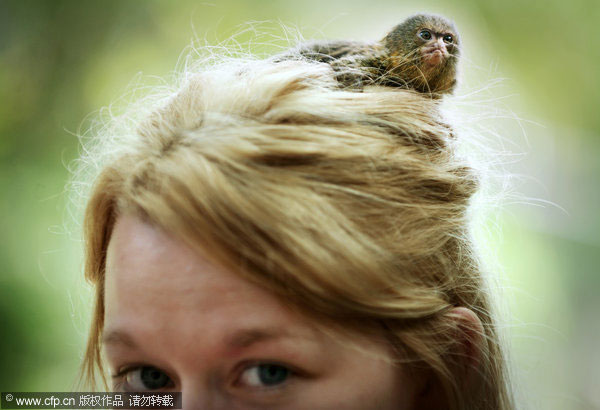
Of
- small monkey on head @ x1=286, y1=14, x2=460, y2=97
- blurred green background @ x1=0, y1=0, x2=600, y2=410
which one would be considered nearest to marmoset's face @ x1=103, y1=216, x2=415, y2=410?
small monkey on head @ x1=286, y1=14, x2=460, y2=97

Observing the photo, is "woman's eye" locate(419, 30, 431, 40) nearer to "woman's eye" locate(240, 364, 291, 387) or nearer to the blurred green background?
the blurred green background

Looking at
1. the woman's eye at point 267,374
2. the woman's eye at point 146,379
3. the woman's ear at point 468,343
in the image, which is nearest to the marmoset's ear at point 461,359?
the woman's ear at point 468,343

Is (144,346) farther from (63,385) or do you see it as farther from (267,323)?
(63,385)

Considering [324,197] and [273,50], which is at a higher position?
[273,50]

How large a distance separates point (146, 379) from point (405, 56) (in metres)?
0.52

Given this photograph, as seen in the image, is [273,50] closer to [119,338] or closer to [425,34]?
[425,34]

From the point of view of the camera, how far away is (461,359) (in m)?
0.65

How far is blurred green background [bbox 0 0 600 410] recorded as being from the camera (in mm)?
1108

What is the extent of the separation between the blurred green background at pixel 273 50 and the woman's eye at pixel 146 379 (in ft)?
1.16

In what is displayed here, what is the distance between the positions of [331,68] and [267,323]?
335 millimetres

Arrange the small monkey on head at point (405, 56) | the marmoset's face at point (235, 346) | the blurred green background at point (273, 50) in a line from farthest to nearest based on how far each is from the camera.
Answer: the blurred green background at point (273, 50) < the small monkey on head at point (405, 56) < the marmoset's face at point (235, 346)

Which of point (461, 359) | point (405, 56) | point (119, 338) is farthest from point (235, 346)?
point (405, 56)

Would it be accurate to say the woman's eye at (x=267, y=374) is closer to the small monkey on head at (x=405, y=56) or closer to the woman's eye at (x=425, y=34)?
the small monkey on head at (x=405, y=56)

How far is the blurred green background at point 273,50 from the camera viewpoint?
111cm
